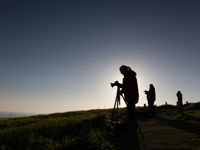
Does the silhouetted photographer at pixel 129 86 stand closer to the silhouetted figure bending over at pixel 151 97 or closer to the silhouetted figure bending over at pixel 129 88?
the silhouetted figure bending over at pixel 129 88

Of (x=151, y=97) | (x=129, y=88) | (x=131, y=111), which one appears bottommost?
(x=131, y=111)

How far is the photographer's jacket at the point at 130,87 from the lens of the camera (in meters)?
6.29

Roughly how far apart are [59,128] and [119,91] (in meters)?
2.51

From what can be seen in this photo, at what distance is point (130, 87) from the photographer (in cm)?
629

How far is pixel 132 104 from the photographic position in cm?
629

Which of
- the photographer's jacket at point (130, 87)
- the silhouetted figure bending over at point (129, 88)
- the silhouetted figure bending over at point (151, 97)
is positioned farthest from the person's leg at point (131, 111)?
the silhouetted figure bending over at point (151, 97)

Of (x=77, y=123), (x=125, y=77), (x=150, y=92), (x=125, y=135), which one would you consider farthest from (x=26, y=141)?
(x=150, y=92)

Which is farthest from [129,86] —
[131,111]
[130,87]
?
[131,111]

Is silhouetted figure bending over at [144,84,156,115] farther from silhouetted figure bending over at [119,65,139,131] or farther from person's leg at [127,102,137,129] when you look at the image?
person's leg at [127,102,137,129]

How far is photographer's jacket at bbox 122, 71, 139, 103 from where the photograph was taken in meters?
6.29

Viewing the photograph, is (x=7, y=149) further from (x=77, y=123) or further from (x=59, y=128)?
(x=77, y=123)

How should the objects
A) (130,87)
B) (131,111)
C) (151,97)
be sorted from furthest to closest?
(151,97) < (130,87) < (131,111)

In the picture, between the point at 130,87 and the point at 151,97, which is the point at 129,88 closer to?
the point at 130,87

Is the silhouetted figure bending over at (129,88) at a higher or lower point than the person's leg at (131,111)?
higher
